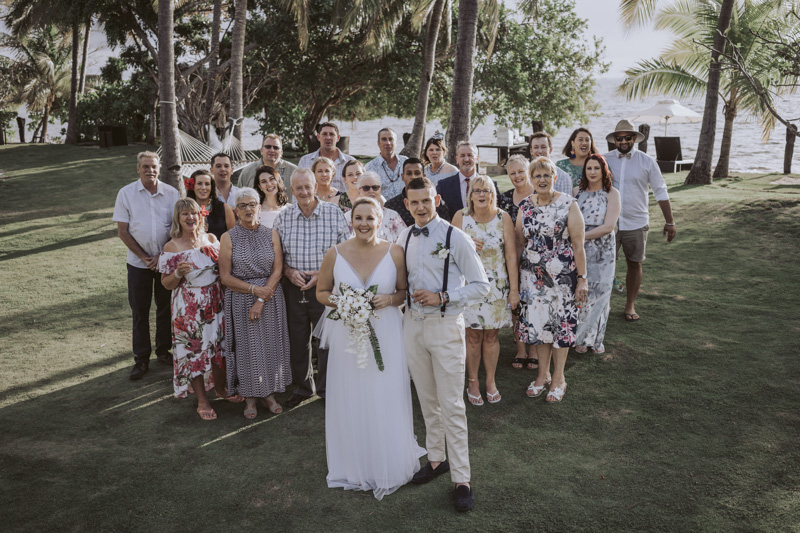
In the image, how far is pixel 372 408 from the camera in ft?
13.9

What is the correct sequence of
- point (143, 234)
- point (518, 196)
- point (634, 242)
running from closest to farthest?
point (518, 196), point (143, 234), point (634, 242)

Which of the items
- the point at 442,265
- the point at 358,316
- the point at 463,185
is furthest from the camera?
the point at 463,185

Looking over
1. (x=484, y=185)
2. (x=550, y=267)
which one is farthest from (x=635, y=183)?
(x=484, y=185)

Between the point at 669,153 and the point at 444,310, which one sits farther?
the point at 669,153

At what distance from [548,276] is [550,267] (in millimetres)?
83

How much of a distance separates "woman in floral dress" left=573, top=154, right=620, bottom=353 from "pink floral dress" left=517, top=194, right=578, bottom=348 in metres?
0.88

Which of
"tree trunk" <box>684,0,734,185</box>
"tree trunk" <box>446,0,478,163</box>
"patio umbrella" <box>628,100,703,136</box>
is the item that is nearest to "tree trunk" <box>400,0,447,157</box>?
"tree trunk" <box>446,0,478,163</box>

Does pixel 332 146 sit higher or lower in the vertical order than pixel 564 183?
higher

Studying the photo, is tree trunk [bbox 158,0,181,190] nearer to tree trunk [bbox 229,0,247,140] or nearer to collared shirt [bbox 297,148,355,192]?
tree trunk [bbox 229,0,247,140]

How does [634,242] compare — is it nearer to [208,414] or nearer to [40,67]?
[208,414]

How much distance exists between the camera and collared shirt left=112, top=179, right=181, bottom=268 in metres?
6.24

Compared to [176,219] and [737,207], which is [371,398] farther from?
[737,207]

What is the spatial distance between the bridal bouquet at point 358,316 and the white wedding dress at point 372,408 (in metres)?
0.09

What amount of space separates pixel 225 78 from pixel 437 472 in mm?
25142
